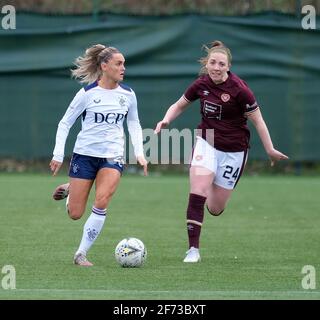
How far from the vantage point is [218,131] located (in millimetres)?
9789

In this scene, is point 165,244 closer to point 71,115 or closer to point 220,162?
point 220,162

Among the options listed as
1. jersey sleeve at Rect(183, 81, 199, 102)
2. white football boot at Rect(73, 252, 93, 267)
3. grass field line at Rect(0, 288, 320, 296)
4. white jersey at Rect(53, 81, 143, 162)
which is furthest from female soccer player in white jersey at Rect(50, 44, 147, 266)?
grass field line at Rect(0, 288, 320, 296)

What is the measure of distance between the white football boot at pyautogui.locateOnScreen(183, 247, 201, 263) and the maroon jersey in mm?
1019

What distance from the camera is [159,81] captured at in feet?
61.0

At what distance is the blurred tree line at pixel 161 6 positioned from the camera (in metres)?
20.7

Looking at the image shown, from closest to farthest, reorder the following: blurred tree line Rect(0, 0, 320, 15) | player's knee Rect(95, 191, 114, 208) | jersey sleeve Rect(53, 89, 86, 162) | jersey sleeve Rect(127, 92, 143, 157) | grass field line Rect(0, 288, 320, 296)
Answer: grass field line Rect(0, 288, 320, 296), player's knee Rect(95, 191, 114, 208), jersey sleeve Rect(53, 89, 86, 162), jersey sleeve Rect(127, 92, 143, 157), blurred tree line Rect(0, 0, 320, 15)

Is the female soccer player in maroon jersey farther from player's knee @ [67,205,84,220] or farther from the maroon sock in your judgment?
player's knee @ [67,205,84,220]

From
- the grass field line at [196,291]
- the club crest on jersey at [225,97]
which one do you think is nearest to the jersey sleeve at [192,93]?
the club crest on jersey at [225,97]

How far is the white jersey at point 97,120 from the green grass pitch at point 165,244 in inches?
40.1

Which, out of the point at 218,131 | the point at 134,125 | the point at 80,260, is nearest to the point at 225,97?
the point at 218,131

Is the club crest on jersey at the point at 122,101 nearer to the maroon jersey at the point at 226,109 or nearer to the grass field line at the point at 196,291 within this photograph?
the maroon jersey at the point at 226,109

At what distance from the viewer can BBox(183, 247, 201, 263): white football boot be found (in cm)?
941

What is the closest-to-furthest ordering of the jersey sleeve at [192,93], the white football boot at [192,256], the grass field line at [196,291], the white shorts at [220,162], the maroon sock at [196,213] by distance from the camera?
the grass field line at [196,291] → the white football boot at [192,256] → the maroon sock at [196,213] → the white shorts at [220,162] → the jersey sleeve at [192,93]
